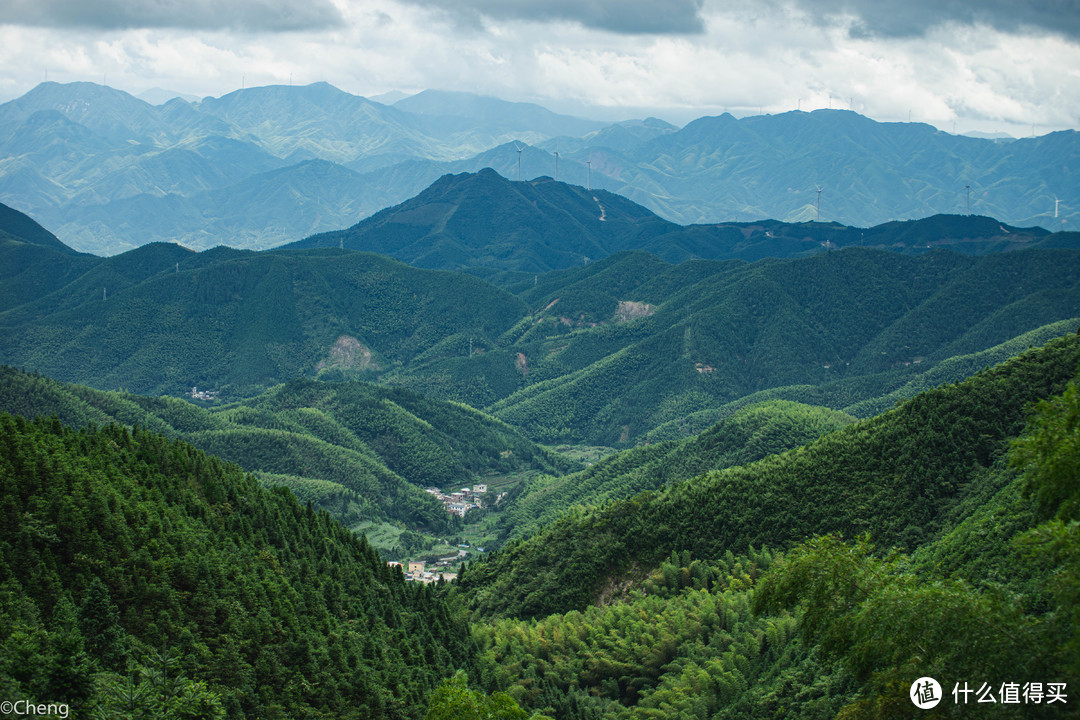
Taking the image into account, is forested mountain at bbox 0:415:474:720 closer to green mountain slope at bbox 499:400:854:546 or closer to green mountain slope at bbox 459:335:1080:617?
green mountain slope at bbox 459:335:1080:617

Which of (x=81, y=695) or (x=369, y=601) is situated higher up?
(x=81, y=695)

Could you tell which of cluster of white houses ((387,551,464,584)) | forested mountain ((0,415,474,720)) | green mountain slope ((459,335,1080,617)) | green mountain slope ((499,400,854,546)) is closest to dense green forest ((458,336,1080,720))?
green mountain slope ((459,335,1080,617))

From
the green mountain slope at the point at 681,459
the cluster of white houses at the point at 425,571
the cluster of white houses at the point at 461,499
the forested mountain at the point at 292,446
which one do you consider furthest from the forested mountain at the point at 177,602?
the cluster of white houses at the point at 461,499

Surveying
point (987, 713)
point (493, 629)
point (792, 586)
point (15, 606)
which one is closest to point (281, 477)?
point (493, 629)

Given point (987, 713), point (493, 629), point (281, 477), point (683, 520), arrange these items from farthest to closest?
point (281, 477), point (683, 520), point (493, 629), point (987, 713)

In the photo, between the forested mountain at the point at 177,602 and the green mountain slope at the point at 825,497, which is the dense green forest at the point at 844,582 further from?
the forested mountain at the point at 177,602

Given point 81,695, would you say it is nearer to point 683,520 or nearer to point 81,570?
point 81,570
